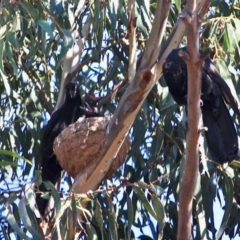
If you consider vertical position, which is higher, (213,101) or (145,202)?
(213,101)

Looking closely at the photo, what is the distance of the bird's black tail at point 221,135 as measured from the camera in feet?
10.8

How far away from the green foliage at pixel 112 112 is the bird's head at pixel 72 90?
0.49 ft

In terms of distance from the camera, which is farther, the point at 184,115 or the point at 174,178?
the point at 174,178

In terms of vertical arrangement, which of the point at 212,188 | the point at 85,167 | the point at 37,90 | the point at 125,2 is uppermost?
the point at 125,2

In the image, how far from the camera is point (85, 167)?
3676 millimetres

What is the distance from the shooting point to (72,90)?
4371 mm

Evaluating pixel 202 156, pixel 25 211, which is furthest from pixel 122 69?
pixel 25 211

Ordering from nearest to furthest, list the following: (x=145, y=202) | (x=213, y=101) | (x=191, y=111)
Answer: (x=191, y=111) → (x=145, y=202) → (x=213, y=101)

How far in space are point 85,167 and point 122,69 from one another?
965mm

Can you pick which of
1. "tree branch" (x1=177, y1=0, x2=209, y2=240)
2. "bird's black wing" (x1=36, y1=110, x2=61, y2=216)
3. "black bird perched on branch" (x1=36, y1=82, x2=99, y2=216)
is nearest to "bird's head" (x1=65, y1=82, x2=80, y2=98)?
"black bird perched on branch" (x1=36, y1=82, x2=99, y2=216)

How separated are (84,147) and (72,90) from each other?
1.94 ft

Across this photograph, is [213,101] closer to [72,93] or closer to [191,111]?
[191,111]

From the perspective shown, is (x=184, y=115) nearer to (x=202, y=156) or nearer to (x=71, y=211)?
(x=202, y=156)

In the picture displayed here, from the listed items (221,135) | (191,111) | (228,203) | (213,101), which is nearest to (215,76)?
(213,101)
